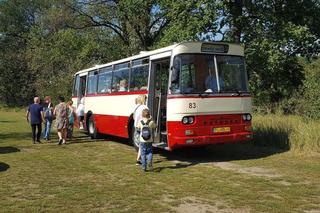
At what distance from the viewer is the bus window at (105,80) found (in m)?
19.5

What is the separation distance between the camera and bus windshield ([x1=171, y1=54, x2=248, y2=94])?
1338 centimetres

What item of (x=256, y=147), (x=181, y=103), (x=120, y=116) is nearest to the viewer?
(x=181, y=103)

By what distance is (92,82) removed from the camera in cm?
2191

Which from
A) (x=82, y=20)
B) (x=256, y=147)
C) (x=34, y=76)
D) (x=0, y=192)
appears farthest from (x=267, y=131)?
(x=34, y=76)

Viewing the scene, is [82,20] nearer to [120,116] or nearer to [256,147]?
[120,116]

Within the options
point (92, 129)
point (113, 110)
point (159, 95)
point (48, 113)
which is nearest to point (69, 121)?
point (48, 113)

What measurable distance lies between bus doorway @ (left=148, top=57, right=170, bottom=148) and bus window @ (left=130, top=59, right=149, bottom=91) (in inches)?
14.6

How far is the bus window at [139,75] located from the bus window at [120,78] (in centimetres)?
60

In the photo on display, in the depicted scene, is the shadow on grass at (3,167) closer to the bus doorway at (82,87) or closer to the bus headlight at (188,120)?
the bus headlight at (188,120)

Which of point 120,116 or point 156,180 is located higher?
point 120,116

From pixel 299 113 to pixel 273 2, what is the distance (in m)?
8.99

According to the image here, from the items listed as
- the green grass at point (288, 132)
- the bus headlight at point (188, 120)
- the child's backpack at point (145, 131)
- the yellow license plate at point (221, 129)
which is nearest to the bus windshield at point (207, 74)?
the bus headlight at point (188, 120)

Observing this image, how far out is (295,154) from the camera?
14.3 meters

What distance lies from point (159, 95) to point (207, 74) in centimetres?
196
